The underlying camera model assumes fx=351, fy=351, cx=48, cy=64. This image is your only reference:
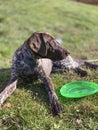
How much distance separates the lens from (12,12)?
13.2 metres

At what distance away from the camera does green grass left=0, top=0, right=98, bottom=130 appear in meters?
4.80

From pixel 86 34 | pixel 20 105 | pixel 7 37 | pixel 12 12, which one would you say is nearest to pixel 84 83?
pixel 20 105

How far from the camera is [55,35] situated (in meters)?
11.4

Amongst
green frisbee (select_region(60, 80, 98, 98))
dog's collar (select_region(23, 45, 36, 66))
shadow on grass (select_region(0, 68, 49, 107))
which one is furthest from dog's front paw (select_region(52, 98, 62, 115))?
dog's collar (select_region(23, 45, 36, 66))

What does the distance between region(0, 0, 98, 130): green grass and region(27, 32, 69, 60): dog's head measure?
59cm

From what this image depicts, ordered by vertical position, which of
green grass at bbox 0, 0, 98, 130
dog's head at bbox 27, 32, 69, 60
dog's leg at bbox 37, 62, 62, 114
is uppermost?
dog's head at bbox 27, 32, 69, 60

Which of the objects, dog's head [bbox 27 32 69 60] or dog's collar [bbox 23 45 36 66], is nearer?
dog's head [bbox 27 32 69 60]

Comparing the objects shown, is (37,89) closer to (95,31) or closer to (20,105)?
(20,105)

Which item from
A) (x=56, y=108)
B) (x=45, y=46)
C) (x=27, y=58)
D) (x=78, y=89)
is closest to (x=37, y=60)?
(x=27, y=58)

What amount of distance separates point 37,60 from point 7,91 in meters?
0.72

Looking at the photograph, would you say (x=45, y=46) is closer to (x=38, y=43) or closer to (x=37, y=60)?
(x=38, y=43)

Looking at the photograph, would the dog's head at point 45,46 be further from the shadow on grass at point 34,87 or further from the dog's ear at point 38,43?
the shadow on grass at point 34,87

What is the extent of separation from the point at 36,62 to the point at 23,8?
27.2ft

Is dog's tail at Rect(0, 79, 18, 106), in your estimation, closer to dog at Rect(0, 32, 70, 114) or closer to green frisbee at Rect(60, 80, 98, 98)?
dog at Rect(0, 32, 70, 114)
